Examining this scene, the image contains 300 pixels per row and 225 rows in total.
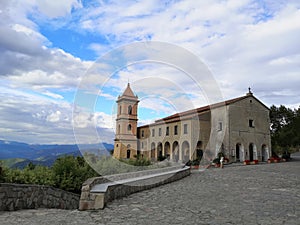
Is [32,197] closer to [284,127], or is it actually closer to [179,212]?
[179,212]

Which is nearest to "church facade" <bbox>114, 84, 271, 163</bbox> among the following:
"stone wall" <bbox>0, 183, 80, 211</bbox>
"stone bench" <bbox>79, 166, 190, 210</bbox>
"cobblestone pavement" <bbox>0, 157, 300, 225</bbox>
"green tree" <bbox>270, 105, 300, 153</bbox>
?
"green tree" <bbox>270, 105, 300, 153</bbox>

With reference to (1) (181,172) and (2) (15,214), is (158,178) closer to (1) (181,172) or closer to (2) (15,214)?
(1) (181,172)

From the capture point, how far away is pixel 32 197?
17.2 feet

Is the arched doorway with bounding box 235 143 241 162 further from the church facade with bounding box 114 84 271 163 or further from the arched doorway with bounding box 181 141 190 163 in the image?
the arched doorway with bounding box 181 141 190 163

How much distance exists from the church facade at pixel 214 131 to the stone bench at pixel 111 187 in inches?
646

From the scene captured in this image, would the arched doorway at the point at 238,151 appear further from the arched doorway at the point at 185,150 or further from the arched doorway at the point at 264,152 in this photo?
the arched doorway at the point at 185,150

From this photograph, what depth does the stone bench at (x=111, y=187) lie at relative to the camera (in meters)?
5.20

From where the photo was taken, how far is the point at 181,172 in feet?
38.0

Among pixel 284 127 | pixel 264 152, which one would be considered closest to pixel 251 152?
pixel 264 152

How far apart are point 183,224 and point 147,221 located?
61 centimetres

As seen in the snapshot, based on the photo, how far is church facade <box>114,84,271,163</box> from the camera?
85.9 feet

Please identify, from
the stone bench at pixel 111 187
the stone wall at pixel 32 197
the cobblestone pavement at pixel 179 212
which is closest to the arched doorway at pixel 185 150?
the stone bench at pixel 111 187

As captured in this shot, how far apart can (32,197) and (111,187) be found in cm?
165

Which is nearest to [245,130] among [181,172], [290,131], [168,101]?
[290,131]
